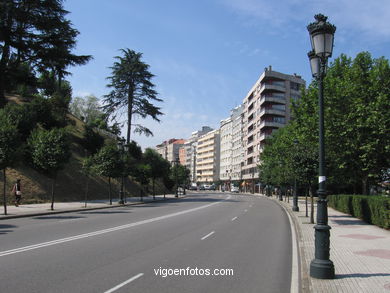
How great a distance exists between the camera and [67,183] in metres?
37.8

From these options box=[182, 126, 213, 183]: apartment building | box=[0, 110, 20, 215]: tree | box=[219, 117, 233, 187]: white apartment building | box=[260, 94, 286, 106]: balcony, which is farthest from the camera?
box=[182, 126, 213, 183]: apartment building

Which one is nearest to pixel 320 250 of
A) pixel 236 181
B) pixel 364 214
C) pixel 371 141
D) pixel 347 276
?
pixel 347 276

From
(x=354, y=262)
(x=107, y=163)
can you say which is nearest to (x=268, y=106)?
(x=107, y=163)

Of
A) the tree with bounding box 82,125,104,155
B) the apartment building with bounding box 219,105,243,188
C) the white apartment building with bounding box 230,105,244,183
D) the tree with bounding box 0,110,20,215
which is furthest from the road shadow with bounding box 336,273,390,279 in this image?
the apartment building with bounding box 219,105,243,188

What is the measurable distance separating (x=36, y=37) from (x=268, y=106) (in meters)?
63.3

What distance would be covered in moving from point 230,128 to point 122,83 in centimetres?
9610

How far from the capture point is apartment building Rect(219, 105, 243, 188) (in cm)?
12206

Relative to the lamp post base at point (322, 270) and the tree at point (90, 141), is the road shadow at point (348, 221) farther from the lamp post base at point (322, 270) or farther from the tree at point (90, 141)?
the tree at point (90, 141)

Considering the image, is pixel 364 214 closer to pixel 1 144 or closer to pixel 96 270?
pixel 96 270

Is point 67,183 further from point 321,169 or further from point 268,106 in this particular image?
point 268,106

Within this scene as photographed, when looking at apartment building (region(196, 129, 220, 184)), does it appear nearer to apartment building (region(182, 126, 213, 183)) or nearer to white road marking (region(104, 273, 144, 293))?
apartment building (region(182, 126, 213, 183))

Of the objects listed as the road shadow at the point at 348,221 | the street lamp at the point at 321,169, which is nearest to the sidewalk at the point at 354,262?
the street lamp at the point at 321,169

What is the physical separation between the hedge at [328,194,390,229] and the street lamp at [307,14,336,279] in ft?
32.3

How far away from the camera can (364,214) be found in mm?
20438
